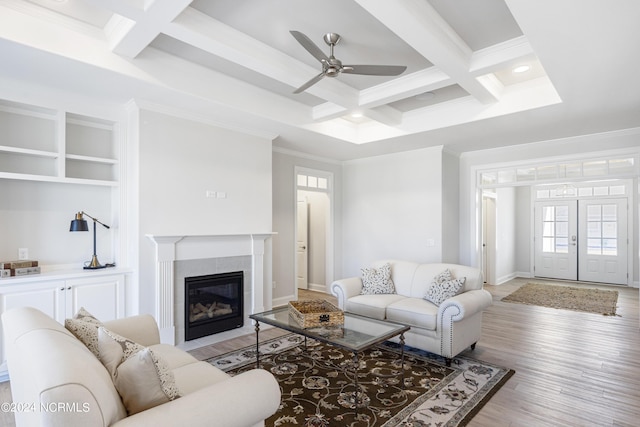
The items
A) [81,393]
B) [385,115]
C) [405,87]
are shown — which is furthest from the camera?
[385,115]

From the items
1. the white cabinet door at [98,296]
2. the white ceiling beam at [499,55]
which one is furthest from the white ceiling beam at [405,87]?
the white cabinet door at [98,296]

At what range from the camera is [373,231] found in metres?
6.61

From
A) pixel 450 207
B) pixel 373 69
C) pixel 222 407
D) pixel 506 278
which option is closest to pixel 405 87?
pixel 373 69

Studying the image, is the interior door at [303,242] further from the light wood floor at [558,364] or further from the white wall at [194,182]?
the light wood floor at [558,364]

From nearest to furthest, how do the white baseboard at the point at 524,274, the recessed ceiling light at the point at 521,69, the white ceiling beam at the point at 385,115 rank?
the recessed ceiling light at the point at 521,69
the white ceiling beam at the point at 385,115
the white baseboard at the point at 524,274

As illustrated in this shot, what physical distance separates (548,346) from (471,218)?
2623 mm

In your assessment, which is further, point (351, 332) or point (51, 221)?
point (51, 221)

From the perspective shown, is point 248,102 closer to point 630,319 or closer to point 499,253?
point 630,319

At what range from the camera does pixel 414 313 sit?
11.9 ft

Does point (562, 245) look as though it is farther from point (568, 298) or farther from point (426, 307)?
point (426, 307)

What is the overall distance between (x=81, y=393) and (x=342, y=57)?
320 cm

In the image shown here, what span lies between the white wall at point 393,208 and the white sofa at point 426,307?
1494mm

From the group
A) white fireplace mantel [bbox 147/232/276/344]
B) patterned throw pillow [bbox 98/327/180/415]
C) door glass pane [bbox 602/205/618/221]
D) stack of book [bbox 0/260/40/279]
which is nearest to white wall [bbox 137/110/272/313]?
white fireplace mantel [bbox 147/232/276/344]

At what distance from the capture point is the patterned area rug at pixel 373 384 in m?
2.52
